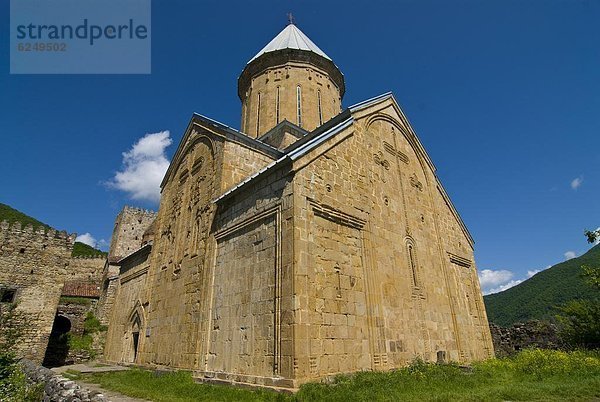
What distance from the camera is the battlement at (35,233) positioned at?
14405mm

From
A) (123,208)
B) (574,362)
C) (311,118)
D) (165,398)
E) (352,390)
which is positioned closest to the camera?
(352,390)

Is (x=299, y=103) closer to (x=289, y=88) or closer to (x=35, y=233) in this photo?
(x=289, y=88)

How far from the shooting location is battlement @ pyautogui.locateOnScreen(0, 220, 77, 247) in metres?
14.4

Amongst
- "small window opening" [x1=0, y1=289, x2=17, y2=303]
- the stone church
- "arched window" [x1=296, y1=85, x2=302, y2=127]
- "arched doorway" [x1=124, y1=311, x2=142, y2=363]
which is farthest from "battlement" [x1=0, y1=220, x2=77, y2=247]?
"arched window" [x1=296, y1=85, x2=302, y2=127]

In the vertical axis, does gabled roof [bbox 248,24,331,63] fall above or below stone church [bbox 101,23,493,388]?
above

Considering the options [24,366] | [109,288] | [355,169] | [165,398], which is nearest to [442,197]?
[355,169]

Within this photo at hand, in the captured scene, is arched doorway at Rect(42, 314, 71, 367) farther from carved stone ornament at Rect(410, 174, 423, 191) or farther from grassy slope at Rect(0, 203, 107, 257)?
grassy slope at Rect(0, 203, 107, 257)

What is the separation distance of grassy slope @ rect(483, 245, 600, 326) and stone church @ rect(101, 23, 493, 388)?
3243cm

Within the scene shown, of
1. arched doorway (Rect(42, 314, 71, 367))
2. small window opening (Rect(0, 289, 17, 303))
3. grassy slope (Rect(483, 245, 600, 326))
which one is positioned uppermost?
grassy slope (Rect(483, 245, 600, 326))

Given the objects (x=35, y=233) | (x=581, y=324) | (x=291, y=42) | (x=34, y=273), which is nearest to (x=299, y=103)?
(x=291, y=42)

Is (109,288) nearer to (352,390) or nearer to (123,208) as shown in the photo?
(123,208)

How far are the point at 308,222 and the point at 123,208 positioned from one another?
34146 millimetres

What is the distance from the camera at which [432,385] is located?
669 cm

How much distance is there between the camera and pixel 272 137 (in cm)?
1390
